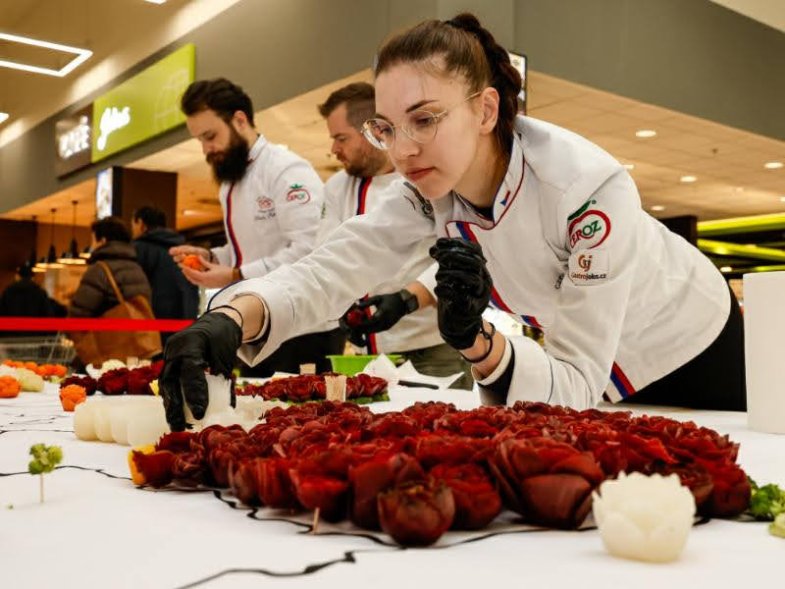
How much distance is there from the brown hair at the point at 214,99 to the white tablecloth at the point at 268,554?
Result: 206 centimetres

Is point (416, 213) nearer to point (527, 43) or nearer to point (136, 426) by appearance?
point (136, 426)

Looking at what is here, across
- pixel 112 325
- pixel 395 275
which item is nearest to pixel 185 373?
pixel 395 275

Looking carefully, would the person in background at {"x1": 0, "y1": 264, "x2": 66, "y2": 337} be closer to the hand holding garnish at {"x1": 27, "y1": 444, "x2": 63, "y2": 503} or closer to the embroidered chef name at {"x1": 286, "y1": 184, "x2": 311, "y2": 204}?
the embroidered chef name at {"x1": 286, "y1": 184, "x2": 311, "y2": 204}

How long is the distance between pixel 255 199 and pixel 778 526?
232 cm

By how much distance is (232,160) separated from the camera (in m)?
2.71

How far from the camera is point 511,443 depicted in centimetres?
59

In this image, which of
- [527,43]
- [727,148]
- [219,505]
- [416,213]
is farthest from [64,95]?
[219,505]

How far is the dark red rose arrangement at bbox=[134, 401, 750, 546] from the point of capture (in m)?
0.56

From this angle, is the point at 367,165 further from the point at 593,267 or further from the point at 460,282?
the point at 460,282

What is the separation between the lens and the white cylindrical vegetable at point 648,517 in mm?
490

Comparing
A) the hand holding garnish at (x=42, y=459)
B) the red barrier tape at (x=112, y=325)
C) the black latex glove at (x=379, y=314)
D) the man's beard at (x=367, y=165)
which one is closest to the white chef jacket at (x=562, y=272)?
the black latex glove at (x=379, y=314)

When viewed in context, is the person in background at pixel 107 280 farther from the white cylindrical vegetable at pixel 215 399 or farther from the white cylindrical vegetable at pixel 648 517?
the white cylindrical vegetable at pixel 648 517

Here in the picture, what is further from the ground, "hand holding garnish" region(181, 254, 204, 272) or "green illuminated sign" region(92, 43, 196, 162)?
"green illuminated sign" region(92, 43, 196, 162)

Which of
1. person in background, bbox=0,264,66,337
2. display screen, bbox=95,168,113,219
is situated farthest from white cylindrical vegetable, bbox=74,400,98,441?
display screen, bbox=95,168,113,219
